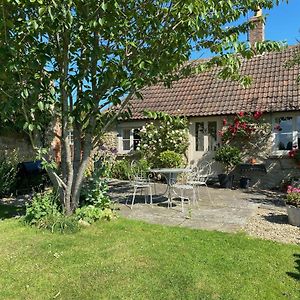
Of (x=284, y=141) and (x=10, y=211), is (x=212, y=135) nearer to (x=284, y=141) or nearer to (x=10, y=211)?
(x=284, y=141)

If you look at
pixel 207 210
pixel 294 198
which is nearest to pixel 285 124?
pixel 207 210

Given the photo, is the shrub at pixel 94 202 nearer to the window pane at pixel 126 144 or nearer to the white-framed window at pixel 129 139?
the white-framed window at pixel 129 139

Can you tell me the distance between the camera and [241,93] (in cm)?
1320

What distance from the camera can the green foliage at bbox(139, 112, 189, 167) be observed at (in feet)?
44.2

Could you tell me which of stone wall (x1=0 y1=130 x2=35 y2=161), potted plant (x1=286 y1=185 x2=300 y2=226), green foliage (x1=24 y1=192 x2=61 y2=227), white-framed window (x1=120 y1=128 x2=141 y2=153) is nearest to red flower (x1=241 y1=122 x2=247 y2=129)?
white-framed window (x1=120 y1=128 x2=141 y2=153)

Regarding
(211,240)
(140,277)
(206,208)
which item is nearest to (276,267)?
(211,240)

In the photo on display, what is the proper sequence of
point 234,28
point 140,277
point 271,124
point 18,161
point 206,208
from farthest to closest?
point 271,124 < point 18,161 < point 206,208 < point 234,28 < point 140,277

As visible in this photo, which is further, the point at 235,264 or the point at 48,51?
the point at 48,51

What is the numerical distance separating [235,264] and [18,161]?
8.35 m

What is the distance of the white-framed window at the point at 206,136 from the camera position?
13.4 metres

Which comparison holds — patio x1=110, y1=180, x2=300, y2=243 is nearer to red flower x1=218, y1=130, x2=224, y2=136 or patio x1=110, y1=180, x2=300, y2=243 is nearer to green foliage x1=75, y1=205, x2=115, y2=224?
green foliage x1=75, y1=205, x2=115, y2=224

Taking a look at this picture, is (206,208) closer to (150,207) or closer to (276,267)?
(150,207)

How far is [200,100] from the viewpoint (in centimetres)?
1397

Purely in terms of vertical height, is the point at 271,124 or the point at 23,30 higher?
the point at 23,30
